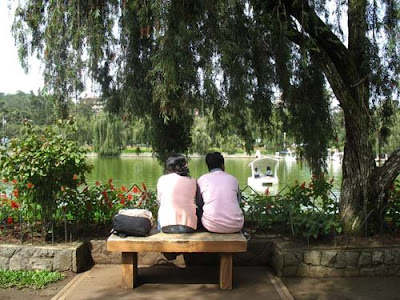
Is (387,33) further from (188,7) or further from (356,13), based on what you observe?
(188,7)

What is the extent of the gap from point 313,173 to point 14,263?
11.2ft

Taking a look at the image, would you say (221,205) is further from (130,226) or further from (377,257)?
(377,257)

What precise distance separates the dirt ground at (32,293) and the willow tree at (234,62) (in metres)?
1.65

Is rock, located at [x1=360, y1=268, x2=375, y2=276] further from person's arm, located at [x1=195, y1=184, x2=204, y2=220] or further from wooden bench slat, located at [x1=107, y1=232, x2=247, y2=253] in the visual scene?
person's arm, located at [x1=195, y1=184, x2=204, y2=220]

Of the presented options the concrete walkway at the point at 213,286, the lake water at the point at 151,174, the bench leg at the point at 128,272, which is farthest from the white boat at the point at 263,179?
the bench leg at the point at 128,272

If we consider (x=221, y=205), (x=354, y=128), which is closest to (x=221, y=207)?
(x=221, y=205)

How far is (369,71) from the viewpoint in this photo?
461cm

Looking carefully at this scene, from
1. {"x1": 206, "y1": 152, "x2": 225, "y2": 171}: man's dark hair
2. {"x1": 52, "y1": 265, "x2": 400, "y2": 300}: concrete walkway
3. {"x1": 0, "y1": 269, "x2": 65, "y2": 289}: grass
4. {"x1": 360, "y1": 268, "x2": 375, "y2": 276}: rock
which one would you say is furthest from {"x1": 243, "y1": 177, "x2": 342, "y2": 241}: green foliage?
{"x1": 0, "y1": 269, "x2": 65, "y2": 289}: grass

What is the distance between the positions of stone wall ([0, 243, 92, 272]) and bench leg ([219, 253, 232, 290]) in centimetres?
135

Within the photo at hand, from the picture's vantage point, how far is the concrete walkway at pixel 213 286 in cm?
331

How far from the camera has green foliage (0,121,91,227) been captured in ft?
12.8

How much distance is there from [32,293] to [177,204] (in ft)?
4.45

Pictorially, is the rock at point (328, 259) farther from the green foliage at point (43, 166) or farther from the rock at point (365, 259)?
the green foliage at point (43, 166)

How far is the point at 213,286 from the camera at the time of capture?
353 centimetres
